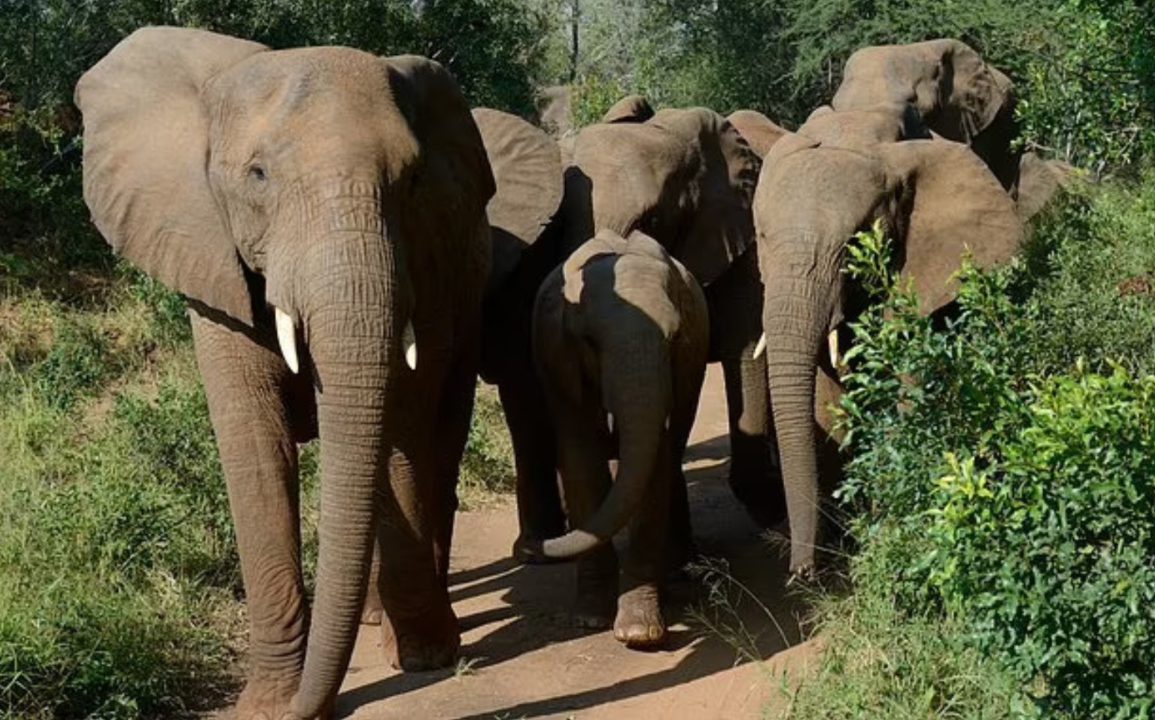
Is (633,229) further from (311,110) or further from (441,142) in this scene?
(311,110)

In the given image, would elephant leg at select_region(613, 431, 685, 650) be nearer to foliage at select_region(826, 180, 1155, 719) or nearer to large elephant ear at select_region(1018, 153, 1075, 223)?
foliage at select_region(826, 180, 1155, 719)

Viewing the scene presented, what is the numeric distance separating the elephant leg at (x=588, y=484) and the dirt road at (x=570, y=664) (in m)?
0.12

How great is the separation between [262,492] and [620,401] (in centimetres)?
148

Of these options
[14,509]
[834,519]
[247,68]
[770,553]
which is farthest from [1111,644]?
[14,509]

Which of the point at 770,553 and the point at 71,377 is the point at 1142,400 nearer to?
the point at 770,553

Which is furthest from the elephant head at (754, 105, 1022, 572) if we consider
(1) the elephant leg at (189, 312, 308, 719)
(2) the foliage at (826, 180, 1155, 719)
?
(1) the elephant leg at (189, 312, 308, 719)

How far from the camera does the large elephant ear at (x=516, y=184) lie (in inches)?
318

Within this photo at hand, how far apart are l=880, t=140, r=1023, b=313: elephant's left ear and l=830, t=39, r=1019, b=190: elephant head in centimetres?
314

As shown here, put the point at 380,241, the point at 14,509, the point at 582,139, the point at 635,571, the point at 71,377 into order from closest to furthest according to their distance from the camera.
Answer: the point at 380,241, the point at 635,571, the point at 14,509, the point at 582,139, the point at 71,377

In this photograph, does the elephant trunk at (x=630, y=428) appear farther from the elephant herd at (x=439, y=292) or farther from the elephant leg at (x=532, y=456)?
the elephant leg at (x=532, y=456)

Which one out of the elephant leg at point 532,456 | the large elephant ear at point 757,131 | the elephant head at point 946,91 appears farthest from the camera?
the elephant head at point 946,91

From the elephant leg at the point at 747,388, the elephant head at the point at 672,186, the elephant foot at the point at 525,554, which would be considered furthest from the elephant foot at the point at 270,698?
the elephant leg at the point at 747,388

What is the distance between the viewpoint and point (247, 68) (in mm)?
6059

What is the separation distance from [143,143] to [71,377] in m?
5.05
